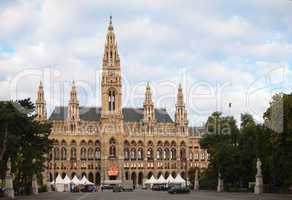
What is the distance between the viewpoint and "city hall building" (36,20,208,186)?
168 m

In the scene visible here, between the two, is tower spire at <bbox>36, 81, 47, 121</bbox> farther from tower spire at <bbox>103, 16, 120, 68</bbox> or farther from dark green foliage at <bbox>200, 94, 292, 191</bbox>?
dark green foliage at <bbox>200, 94, 292, 191</bbox>

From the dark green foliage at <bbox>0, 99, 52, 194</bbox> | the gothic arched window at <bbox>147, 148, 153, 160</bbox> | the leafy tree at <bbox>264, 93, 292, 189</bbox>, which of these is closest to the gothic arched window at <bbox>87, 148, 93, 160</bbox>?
the gothic arched window at <bbox>147, 148, 153, 160</bbox>

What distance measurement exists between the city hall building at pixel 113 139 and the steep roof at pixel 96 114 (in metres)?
0.29

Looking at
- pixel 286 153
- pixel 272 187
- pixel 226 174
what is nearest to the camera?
pixel 286 153

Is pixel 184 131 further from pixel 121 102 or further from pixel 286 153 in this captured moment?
pixel 286 153

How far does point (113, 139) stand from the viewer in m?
170

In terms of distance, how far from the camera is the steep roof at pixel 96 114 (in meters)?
177

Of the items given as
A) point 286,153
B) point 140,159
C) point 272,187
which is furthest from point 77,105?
point 286,153

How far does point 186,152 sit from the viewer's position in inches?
6919

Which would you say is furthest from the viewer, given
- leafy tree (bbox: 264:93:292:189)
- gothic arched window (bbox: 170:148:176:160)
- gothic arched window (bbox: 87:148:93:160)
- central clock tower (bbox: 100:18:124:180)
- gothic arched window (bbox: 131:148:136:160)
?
gothic arched window (bbox: 170:148:176:160)

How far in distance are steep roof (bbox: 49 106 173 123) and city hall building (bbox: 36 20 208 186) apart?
0.95 ft

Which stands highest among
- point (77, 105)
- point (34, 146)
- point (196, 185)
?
point (77, 105)

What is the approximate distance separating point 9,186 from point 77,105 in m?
112

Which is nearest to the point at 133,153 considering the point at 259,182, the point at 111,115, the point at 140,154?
the point at 140,154
